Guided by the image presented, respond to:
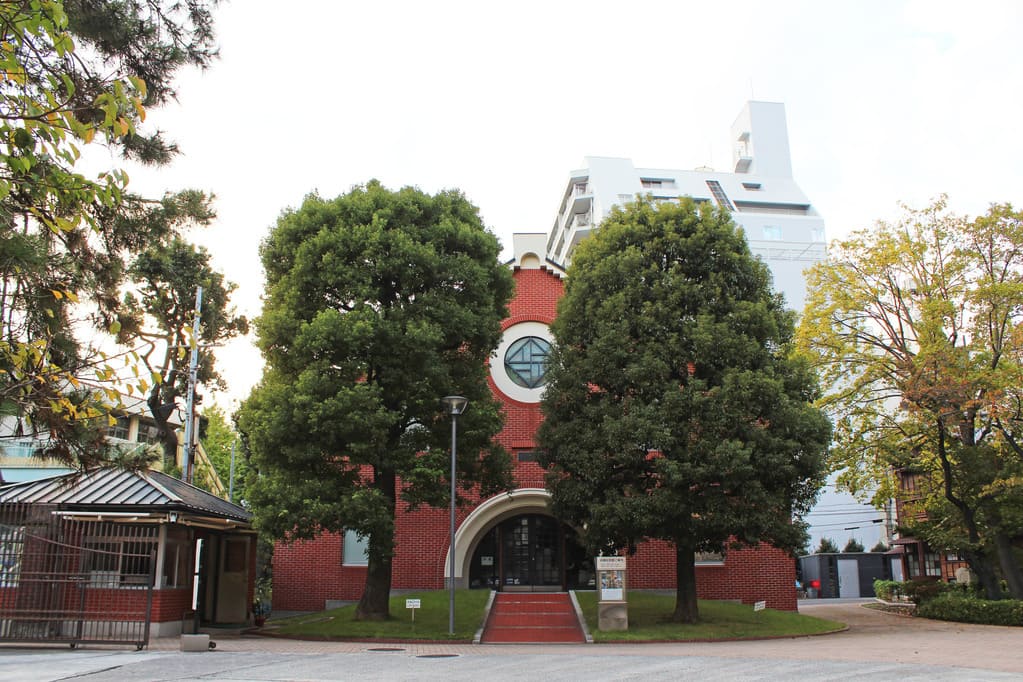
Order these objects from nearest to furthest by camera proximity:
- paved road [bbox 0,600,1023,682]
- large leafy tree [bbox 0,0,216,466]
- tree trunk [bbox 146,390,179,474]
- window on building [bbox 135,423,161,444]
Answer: large leafy tree [bbox 0,0,216,466] → paved road [bbox 0,600,1023,682] → tree trunk [bbox 146,390,179,474] → window on building [bbox 135,423,161,444]

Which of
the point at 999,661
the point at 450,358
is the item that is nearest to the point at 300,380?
the point at 450,358

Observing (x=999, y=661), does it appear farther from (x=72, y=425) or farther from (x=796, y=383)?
(x=72, y=425)

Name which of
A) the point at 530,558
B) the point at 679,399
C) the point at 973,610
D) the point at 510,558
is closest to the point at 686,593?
the point at 679,399

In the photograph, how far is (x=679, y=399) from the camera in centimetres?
1673

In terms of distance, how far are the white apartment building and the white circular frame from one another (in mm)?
29014

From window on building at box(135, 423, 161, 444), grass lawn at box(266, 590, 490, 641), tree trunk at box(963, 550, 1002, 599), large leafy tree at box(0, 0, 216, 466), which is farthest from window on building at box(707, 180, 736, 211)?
large leafy tree at box(0, 0, 216, 466)

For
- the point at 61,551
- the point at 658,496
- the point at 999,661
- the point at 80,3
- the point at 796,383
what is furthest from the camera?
the point at 796,383

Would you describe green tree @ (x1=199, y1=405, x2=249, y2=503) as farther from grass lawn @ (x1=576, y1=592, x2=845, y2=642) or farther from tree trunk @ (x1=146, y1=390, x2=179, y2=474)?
grass lawn @ (x1=576, y1=592, x2=845, y2=642)

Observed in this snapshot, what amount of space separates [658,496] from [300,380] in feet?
26.0

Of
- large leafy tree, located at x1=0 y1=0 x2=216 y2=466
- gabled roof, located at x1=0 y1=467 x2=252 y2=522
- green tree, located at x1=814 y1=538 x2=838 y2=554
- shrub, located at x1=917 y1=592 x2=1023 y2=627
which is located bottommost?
shrub, located at x1=917 y1=592 x2=1023 y2=627

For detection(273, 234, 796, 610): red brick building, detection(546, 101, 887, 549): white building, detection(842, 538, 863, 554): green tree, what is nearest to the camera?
detection(273, 234, 796, 610): red brick building

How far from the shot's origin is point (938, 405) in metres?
19.9

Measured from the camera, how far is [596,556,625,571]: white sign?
56.2ft

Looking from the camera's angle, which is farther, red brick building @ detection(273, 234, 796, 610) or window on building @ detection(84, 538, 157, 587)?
red brick building @ detection(273, 234, 796, 610)
